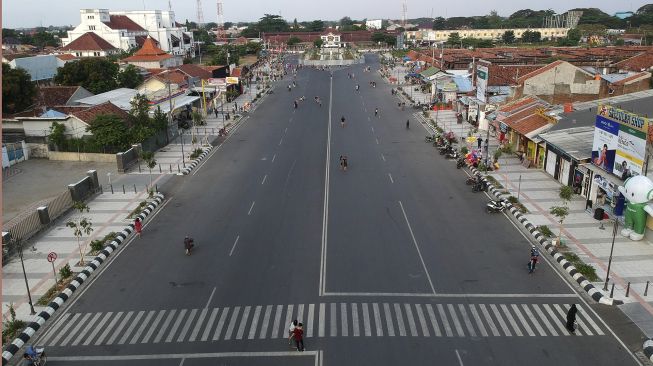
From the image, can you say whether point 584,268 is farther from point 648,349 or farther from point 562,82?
point 562,82

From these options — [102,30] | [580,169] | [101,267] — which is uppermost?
[102,30]

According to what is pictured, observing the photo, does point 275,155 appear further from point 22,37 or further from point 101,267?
point 22,37

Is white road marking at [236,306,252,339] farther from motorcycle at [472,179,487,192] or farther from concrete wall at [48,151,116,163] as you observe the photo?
concrete wall at [48,151,116,163]

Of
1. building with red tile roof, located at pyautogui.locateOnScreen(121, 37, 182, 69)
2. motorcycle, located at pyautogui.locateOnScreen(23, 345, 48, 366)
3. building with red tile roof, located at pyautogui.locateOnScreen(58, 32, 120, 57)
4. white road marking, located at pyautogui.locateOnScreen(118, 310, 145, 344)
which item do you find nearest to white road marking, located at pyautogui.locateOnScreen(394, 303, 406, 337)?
white road marking, located at pyautogui.locateOnScreen(118, 310, 145, 344)

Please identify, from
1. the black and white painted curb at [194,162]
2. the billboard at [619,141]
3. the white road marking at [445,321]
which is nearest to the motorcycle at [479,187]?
the billboard at [619,141]

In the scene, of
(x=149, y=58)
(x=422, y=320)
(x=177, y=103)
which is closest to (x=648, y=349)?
(x=422, y=320)

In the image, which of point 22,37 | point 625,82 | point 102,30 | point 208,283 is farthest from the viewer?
point 22,37

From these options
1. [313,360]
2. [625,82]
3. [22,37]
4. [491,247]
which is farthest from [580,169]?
[22,37]
